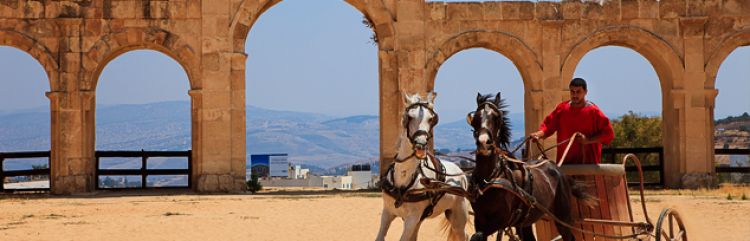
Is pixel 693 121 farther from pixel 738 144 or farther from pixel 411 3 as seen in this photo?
pixel 738 144

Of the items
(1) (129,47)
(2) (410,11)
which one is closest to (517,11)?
(2) (410,11)

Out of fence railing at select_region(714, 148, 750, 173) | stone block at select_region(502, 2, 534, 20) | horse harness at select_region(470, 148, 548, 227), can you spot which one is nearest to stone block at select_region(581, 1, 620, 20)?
stone block at select_region(502, 2, 534, 20)

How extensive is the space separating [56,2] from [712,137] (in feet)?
56.3

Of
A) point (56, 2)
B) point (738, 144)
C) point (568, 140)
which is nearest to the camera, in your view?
point (568, 140)

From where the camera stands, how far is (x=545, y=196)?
9250 mm

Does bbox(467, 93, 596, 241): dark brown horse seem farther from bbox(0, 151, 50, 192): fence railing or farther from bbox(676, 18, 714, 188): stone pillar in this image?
bbox(0, 151, 50, 192): fence railing

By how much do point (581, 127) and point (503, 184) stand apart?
176 centimetres

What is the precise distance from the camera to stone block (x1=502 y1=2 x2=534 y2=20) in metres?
26.0

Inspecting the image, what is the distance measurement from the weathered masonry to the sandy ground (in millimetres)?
2015

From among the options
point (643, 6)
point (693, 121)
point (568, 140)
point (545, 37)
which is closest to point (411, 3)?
point (545, 37)

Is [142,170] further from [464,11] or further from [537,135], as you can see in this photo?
[537,135]

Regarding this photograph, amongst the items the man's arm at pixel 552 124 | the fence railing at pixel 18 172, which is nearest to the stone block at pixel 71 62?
the fence railing at pixel 18 172

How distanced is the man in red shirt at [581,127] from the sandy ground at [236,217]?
11.8 ft

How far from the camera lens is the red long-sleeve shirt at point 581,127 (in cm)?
995
